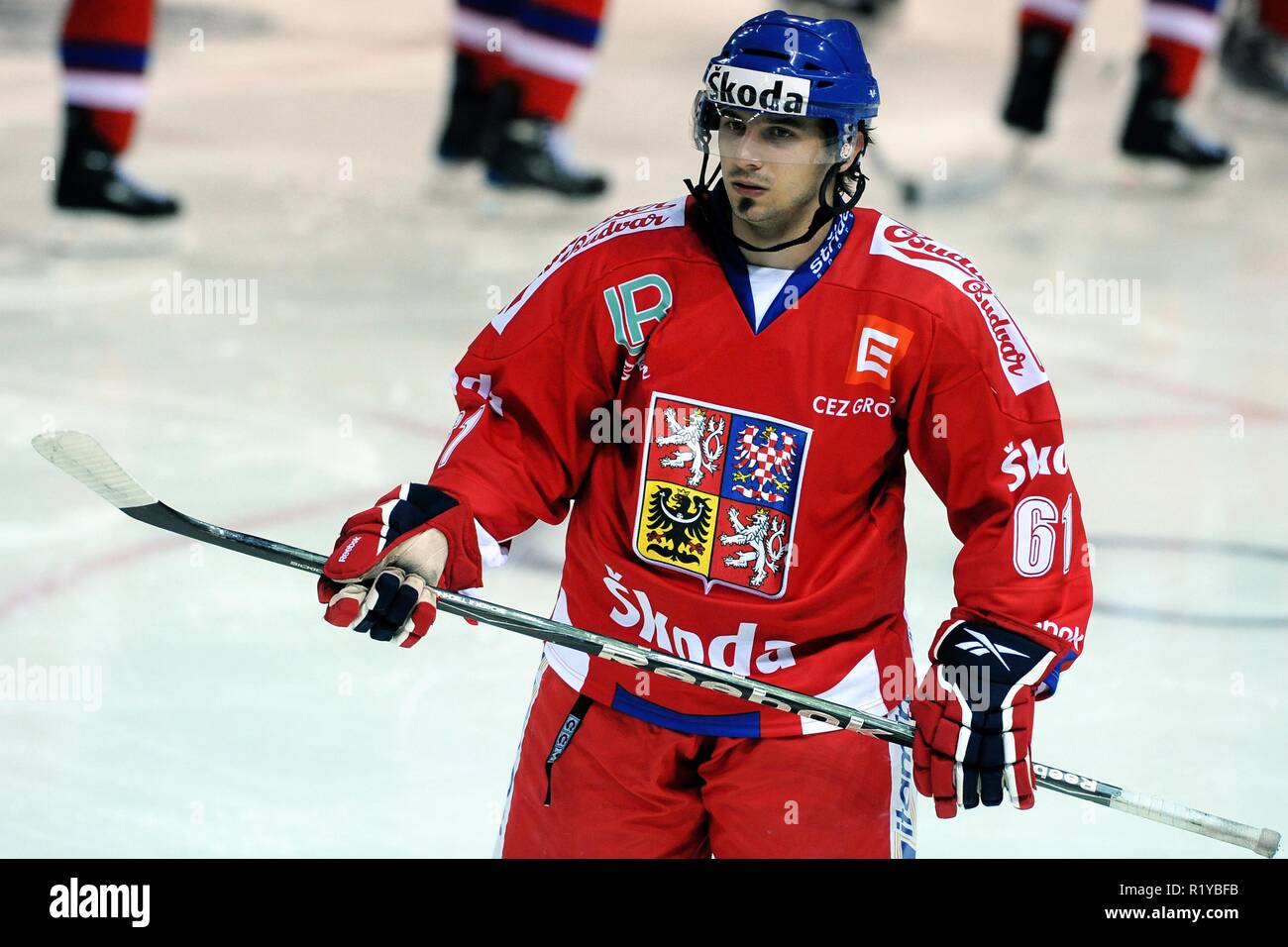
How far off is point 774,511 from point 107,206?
14.1ft

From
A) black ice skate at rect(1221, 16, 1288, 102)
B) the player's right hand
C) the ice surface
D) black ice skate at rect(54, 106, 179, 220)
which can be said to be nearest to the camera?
the player's right hand

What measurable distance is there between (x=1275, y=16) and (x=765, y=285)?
282 inches

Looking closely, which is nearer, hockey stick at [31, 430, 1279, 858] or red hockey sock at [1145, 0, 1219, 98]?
hockey stick at [31, 430, 1279, 858]

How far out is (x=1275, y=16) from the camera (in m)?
8.44

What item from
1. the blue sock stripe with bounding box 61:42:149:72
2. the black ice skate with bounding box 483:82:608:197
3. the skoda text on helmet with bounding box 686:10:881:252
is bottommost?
the black ice skate with bounding box 483:82:608:197

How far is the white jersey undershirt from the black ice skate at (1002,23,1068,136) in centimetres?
545

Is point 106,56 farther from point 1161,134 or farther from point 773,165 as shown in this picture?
point 773,165

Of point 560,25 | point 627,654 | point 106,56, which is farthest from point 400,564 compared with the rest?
point 560,25

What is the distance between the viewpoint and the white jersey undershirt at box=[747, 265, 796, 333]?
206 centimetres

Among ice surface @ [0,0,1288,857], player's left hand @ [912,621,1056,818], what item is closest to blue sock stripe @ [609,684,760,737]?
player's left hand @ [912,621,1056,818]

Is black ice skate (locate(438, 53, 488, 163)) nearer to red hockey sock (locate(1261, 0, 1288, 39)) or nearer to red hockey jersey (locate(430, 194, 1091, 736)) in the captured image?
red hockey sock (locate(1261, 0, 1288, 39))

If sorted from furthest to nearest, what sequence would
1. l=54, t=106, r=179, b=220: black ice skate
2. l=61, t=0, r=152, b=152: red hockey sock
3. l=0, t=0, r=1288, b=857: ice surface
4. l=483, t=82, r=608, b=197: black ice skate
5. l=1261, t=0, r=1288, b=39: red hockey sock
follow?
l=1261, t=0, r=1288, b=39: red hockey sock < l=483, t=82, r=608, b=197: black ice skate < l=54, t=106, r=179, b=220: black ice skate < l=61, t=0, r=152, b=152: red hockey sock < l=0, t=0, r=1288, b=857: ice surface
